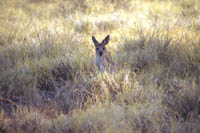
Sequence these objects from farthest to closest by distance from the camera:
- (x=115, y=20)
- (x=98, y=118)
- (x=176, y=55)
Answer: (x=115, y=20), (x=176, y=55), (x=98, y=118)

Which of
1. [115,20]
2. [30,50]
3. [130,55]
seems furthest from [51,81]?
[115,20]

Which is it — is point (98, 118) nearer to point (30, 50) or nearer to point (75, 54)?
point (75, 54)

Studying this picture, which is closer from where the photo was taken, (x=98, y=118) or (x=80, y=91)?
(x=98, y=118)

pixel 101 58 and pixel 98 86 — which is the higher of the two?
pixel 101 58

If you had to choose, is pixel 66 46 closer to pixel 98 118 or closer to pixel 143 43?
pixel 143 43

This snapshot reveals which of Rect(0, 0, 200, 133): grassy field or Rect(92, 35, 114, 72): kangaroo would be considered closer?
Rect(0, 0, 200, 133): grassy field

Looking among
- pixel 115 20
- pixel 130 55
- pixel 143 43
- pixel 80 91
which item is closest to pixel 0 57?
pixel 80 91

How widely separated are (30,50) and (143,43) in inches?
101

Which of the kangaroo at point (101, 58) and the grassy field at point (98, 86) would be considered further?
the kangaroo at point (101, 58)

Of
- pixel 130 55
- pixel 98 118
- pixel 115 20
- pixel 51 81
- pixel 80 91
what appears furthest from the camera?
pixel 115 20

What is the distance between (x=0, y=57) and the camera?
575 cm

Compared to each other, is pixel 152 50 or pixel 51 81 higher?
pixel 152 50

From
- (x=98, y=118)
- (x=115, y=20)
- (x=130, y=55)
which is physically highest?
(x=115, y=20)

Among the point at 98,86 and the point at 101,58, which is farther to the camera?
the point at 101,58
